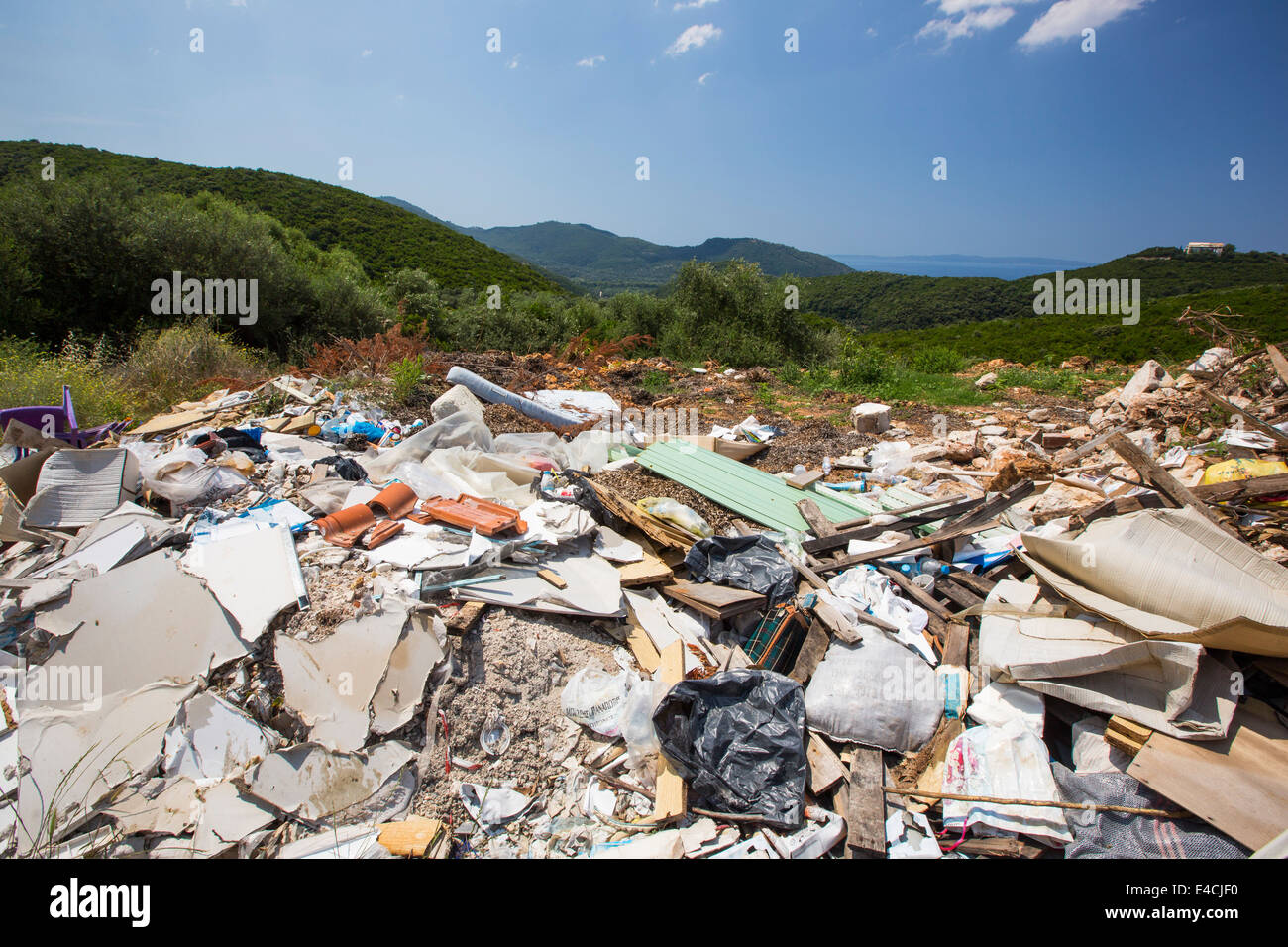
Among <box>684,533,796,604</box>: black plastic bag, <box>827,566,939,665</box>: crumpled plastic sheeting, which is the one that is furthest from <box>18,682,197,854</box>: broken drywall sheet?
<box>827,566,939,665</box>: crumpled plastic sheeting

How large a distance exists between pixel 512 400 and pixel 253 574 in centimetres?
442

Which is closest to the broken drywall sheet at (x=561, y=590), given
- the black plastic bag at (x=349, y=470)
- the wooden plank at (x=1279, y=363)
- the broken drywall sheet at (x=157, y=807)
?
the broken drywall sheet at (x=157, y=807)

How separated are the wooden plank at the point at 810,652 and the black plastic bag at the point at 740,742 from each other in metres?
0.49

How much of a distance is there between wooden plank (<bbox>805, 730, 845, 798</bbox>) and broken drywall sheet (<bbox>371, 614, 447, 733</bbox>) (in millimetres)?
1938

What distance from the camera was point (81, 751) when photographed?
96.0 inches

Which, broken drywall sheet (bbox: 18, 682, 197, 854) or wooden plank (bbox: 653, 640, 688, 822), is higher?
broken drywall sheet (bbox: 18, 682, 197, 854)

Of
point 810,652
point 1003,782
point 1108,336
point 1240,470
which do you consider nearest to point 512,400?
point 810,652

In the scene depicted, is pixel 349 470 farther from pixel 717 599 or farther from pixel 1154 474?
pixel 1154 474

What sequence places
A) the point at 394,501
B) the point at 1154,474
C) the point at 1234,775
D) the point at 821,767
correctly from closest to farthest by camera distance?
the point at 1234,775
the point at 821,767
the point at 1154,474
the point at 394,501

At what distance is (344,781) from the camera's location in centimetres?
246

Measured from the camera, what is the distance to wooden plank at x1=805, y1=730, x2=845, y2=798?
8.56 feet

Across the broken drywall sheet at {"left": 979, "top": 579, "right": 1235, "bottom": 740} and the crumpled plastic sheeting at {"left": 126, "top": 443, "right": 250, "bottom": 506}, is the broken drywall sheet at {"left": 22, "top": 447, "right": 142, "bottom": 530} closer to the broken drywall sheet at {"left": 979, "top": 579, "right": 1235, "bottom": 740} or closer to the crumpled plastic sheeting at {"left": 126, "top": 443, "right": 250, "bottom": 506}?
the crumpled plastic sheeting at {"left": 126, "top": 443, "right": 250, "bottom": 506}
